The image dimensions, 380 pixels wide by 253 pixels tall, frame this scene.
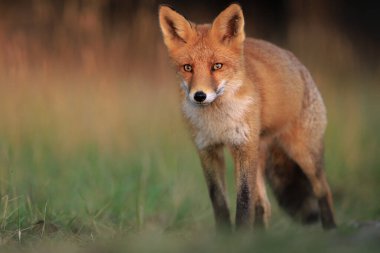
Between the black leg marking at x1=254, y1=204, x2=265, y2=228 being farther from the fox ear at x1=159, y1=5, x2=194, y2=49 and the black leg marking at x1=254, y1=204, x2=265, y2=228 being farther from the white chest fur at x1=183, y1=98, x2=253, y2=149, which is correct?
the fox ear at x1=159, y1=5, x2=194, y2=49

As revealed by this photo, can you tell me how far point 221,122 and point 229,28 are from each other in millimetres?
559

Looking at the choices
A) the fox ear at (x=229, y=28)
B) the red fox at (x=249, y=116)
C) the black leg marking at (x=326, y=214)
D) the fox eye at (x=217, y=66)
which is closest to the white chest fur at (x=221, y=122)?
the red fox at (x=249, y=116)

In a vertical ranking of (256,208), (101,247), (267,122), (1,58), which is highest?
(1,58)

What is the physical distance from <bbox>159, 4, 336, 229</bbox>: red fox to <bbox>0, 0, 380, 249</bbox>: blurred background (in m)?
0.29

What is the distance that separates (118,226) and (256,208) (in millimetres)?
1069

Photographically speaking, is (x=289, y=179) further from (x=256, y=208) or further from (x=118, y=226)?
(x=118, y=226)

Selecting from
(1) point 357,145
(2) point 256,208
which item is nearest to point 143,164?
(2) point 256,208

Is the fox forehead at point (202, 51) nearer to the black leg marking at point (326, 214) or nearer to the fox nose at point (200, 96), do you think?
the fox nose at point (200, 96)

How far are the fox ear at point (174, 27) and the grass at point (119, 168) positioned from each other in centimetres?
106

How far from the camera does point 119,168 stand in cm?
545

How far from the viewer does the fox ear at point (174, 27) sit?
419 centimetres

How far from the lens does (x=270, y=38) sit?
26.9ft

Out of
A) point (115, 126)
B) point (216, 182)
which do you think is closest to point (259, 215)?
point (216, 182)

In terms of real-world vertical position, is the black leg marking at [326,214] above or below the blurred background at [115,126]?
below
